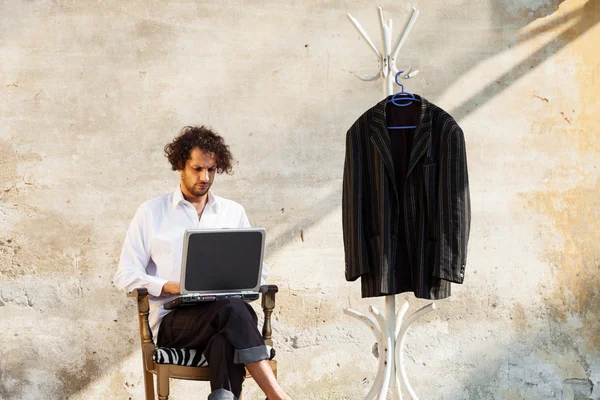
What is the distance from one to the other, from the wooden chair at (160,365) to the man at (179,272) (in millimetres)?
64

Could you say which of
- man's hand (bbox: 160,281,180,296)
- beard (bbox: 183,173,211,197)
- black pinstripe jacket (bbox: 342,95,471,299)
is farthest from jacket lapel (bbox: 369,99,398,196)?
man's hand (bbox: 160,281,180,296)

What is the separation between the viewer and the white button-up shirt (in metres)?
4.07

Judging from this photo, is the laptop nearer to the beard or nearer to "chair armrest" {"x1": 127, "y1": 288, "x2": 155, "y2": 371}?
"chair armrest" {"x1": 127, "y1": 288, "x2": 155, "y2": 371}

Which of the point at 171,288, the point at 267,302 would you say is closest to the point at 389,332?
the point at 267,302

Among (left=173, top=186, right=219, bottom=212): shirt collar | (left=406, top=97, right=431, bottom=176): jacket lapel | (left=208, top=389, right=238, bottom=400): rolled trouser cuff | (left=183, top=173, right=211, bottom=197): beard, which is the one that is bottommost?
(left=208, top=389, right=238, bottom=400): rolled trouser cuff

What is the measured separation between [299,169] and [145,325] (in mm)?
1513

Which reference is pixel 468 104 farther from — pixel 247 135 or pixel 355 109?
pixel 247 135

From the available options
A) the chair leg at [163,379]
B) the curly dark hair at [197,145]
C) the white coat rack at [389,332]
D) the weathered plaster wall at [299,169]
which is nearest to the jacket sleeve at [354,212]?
the white coat rack at [389,332]

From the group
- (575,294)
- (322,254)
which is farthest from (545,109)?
(322,254)

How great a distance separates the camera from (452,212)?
12.7ft

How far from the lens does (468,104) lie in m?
5.36

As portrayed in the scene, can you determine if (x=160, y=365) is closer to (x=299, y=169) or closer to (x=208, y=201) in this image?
(x=208, y=201)

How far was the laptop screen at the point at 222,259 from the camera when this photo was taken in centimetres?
381

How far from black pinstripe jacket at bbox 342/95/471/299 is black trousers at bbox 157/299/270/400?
524mm
